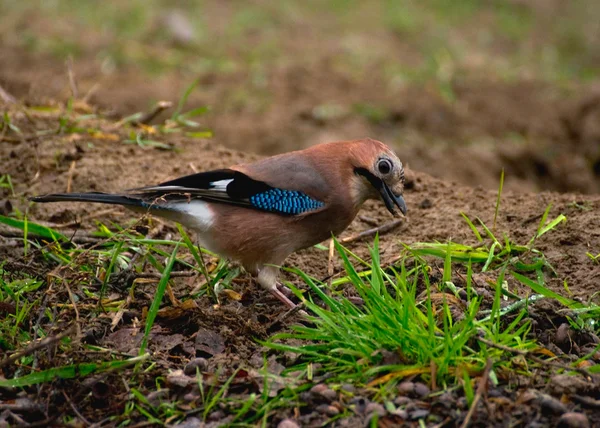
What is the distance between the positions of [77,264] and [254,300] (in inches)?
40.4

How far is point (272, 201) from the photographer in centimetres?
464

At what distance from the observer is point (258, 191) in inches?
184

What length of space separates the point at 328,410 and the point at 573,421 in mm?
968

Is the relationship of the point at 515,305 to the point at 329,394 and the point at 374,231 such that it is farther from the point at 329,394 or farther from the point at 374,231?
the point at 374,231

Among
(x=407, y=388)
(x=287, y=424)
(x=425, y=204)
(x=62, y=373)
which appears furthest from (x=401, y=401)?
(x=425, y=204)

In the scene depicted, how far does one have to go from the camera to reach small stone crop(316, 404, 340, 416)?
134 inches

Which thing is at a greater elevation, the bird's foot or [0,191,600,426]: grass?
[0,191,600,426]: grass

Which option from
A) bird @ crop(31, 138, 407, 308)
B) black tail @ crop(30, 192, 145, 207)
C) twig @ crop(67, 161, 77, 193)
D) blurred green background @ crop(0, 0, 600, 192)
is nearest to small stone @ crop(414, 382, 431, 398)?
bird @ crop(31, 138, 407, 308)

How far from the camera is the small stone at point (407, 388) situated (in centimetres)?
351

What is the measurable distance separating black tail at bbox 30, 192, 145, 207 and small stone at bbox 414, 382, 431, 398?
191cm

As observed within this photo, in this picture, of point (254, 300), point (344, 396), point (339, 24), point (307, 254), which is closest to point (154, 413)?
point (344, 396)

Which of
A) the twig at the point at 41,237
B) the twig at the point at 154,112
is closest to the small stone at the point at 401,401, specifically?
the twig at the point at 41,237

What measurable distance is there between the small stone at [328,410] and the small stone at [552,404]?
2.72ft

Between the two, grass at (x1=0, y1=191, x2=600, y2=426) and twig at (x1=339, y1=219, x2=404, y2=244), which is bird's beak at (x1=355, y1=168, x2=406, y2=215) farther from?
twig at (x1=339, y1=219, x2=404, y2=244)
